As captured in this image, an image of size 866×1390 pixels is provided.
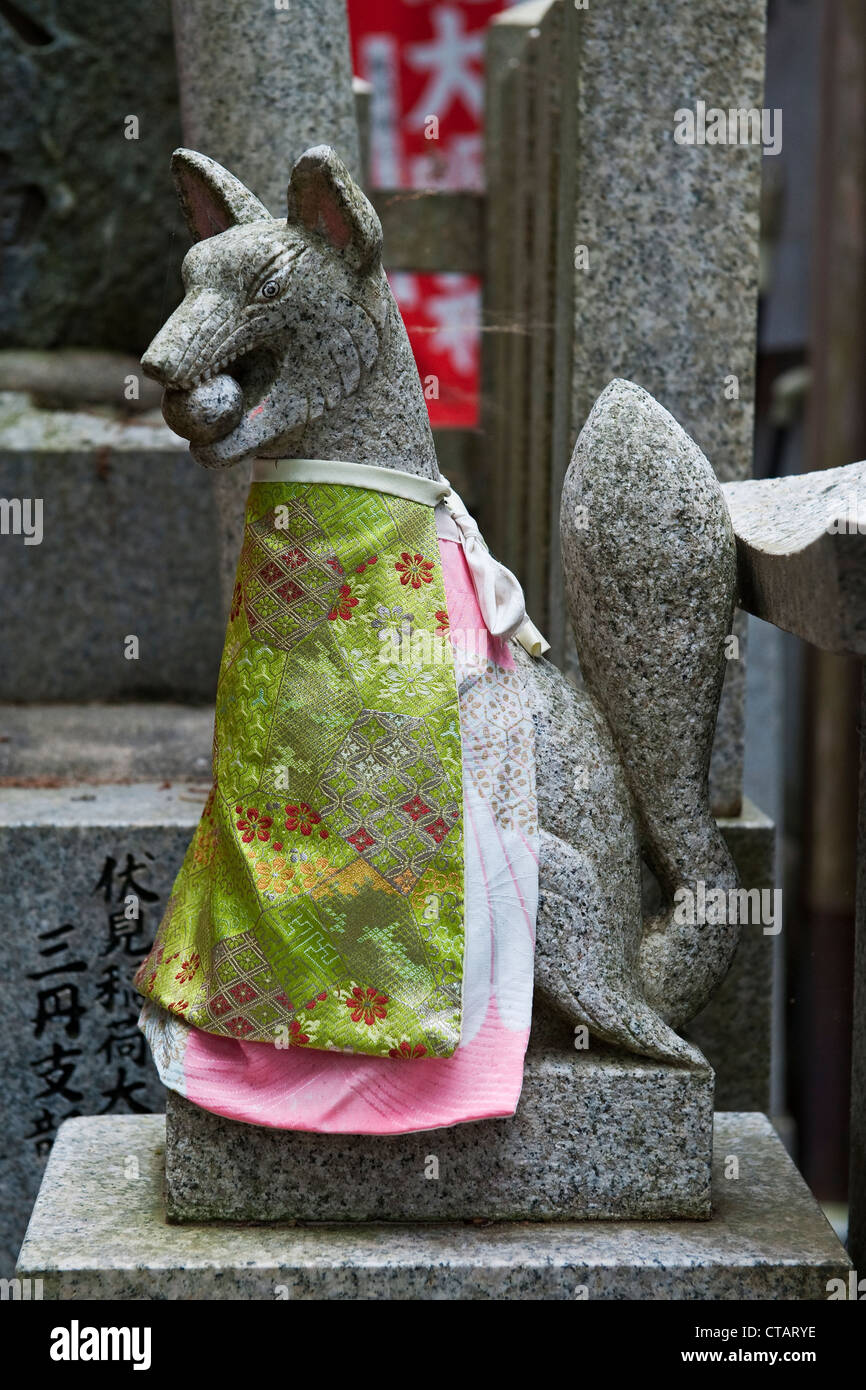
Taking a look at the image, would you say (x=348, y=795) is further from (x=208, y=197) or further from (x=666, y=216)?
(x=666, y=216)

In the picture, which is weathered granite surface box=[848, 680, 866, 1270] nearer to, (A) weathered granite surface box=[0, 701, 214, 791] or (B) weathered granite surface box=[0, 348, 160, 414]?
(A) weathered granite surface box=[0, 701, 214, 791]

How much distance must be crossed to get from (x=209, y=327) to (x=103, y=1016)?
1.63 m

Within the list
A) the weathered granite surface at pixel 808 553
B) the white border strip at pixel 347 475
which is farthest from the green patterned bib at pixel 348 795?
the weathered granite surface at pixel 808 553

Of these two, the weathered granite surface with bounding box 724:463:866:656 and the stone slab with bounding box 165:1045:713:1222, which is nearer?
the weathered granite surface with bounding box 724:463:866:656

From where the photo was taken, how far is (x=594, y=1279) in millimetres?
2182

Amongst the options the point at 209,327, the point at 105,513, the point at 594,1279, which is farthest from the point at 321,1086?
the point at 105,513

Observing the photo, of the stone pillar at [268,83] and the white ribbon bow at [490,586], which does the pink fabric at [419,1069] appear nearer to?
the white ribbon bow at [490,586]

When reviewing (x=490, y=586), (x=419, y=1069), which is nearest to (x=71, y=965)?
(x=419, y=1069)

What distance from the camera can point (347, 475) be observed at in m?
2.18

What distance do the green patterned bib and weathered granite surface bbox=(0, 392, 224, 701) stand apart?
1865 millimetres

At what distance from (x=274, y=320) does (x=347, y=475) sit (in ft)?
0.76

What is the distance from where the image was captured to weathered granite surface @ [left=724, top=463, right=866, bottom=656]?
1.83 m

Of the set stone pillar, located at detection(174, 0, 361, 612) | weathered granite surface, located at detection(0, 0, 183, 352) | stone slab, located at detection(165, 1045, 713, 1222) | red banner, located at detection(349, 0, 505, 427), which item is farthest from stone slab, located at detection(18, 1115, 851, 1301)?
red banner, located at detection(349, 0, 505, 427)

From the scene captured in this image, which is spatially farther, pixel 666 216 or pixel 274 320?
pixel 666 216
